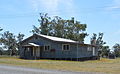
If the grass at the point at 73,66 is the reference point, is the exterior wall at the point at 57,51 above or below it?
above

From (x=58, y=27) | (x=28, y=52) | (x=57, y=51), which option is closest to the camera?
(x=57, y=51)

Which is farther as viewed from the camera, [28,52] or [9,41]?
[9,41]

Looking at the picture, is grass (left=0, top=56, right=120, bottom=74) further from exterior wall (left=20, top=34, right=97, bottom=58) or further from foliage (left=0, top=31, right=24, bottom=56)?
foliage (left=0, top=31, right=24, bottom=56)

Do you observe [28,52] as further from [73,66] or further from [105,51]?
[105,51]

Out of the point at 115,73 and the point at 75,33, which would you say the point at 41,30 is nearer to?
the point at 75,33

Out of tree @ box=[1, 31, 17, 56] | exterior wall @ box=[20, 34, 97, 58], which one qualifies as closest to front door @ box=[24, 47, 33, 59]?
exterior wall @ box=[20, 34, 97, 58]

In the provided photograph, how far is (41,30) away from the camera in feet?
220

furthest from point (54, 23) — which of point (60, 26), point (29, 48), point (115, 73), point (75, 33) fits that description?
point (115, 73)

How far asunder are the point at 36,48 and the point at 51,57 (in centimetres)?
330

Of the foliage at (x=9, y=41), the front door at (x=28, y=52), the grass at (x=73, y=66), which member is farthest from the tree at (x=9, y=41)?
the grass at (x=73, y=66)

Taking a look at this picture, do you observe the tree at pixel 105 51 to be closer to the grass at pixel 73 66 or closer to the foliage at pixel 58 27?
the foliage at pixel 58 27

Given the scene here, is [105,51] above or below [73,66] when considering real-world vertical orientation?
above

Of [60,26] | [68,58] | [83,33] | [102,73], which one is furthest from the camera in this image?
[83,33]

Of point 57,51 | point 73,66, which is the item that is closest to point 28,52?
point 57,51
